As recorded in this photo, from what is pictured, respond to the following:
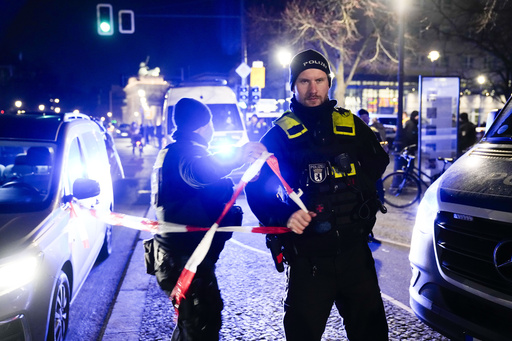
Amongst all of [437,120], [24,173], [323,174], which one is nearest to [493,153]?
[323,174]

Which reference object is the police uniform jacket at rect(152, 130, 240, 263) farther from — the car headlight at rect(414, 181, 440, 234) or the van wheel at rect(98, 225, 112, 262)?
the van wheel at rect(98, 225, 112, 262)

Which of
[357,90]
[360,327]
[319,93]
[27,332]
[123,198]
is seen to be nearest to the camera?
[360,327]

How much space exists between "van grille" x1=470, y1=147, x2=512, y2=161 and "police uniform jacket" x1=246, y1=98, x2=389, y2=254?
114 cm

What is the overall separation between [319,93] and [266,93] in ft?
136

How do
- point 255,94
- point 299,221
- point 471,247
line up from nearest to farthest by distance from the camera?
point 299,221, point 471,247, point 255,94

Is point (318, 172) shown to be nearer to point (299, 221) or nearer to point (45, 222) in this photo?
point (299, 221)

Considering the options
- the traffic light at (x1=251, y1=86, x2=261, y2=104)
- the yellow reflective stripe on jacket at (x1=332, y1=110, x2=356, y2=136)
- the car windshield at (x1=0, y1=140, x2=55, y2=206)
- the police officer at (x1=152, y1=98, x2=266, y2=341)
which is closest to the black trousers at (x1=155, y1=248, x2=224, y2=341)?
the police officer at (x1=152, y1=98, x2=266, y2=341)

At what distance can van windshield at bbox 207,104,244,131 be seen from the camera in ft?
52.3

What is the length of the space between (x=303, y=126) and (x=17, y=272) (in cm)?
200

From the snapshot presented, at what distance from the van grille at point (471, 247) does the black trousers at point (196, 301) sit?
1.47 metres

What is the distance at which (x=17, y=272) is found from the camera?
10.2 ft

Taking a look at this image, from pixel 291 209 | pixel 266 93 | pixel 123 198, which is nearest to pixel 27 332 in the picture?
pixel 291 209

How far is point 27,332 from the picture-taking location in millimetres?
3068

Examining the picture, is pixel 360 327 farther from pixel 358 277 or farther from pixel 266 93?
pixel 266 93
